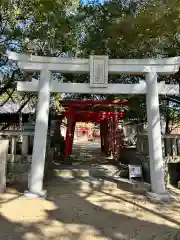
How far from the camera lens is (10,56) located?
6.95 metres

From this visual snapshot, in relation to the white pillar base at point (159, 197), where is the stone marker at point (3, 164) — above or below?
above

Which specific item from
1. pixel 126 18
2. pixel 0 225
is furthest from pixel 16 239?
pixel 126 18

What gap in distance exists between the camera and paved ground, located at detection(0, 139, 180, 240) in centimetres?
446

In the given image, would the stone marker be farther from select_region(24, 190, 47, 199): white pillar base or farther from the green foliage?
the green foliage

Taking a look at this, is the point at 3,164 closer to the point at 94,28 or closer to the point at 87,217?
the point at 87,217

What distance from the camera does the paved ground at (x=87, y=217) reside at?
4.46 metres

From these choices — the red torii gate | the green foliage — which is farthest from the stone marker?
the red torii gate

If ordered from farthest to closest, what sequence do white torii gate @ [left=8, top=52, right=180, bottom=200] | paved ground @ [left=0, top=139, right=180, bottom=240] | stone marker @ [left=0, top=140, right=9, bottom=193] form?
stone marker @ [left=0, top=140, right=9, bottom=193], white torii gate @ [left=8, top=52, right=180, bottom=200], paved ground @ [left=0, top=139, right=180, bottom=240]

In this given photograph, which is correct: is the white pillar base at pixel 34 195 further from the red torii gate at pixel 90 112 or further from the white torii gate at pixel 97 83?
the red torii gate at pixel 90 112

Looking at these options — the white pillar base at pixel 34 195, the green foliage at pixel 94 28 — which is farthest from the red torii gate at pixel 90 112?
the white pillar base at pixel 34 195

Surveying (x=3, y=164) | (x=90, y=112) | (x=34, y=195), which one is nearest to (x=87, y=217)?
(x=34, y=195)

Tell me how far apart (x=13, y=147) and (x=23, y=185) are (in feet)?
4.17

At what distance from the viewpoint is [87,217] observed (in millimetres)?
5352

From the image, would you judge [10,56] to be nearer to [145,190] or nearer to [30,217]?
[30,217]
